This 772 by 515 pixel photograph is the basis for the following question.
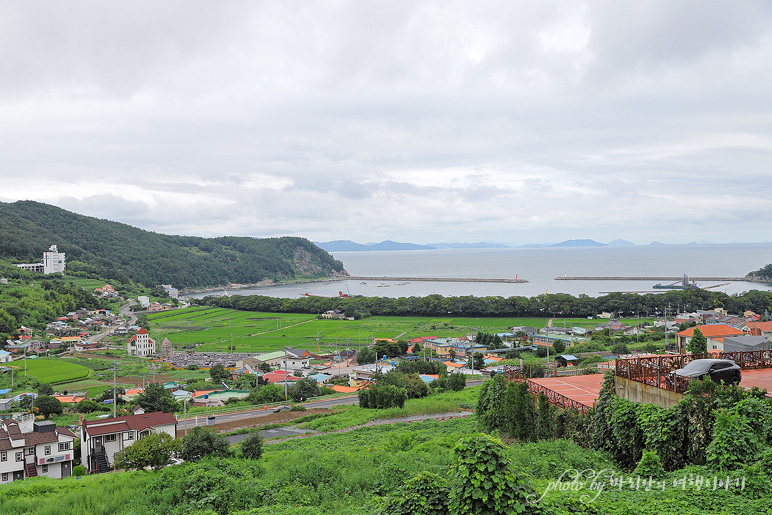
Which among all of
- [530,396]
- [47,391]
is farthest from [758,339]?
[47,391]

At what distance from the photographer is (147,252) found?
131375mm

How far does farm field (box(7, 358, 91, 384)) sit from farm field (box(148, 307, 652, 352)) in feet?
39.6

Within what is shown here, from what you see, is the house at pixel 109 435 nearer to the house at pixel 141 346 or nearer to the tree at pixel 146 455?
the tree at pixel 146 455

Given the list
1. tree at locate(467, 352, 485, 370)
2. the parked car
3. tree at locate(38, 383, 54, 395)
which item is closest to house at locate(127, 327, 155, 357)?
tree at locate(38, 383, 54, 395)

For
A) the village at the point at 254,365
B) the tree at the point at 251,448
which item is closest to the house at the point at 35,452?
the village at the point at 254,365

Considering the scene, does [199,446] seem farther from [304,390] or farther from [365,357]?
[365,357]

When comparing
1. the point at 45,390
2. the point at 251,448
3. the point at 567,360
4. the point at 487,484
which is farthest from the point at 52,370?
the point at 487,484

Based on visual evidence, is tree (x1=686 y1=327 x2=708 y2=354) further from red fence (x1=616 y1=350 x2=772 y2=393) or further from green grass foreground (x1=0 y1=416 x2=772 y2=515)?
green grass foreground (x1=0 y1=416 x2=772 y2=515)

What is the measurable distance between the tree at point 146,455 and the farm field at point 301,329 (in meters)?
34.8

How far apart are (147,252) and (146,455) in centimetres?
13230

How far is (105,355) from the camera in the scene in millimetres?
47250

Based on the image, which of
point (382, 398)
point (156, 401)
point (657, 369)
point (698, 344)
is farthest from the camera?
point (156, 401)

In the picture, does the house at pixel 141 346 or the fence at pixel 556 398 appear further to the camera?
the house at pixel 141 346

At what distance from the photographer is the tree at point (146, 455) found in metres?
12.6
